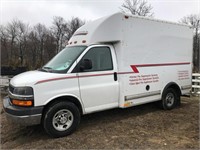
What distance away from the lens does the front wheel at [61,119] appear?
4621 mm

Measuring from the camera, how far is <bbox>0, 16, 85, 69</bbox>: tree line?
148 feet

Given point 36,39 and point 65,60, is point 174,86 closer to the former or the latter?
point 65,60

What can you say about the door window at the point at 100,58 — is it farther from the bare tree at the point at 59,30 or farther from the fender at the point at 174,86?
the bare tree at the point at 59,30

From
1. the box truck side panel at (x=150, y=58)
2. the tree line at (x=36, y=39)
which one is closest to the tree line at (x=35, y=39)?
the tree line at (x=36, y=39)

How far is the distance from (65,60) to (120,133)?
7.32 feet

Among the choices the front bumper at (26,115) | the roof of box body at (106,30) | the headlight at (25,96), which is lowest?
the front bumper at (26,115)

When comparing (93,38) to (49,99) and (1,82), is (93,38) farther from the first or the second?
(1,82)

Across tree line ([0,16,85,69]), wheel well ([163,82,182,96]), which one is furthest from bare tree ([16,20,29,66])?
wheel well ([163,82,182,96])

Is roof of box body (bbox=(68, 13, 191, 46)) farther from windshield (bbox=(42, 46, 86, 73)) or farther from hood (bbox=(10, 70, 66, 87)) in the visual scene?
hood (bbox=(10, 70, 66, 87))

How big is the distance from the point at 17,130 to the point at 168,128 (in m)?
3.81

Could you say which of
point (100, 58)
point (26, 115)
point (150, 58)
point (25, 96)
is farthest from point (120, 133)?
point (150, 58)

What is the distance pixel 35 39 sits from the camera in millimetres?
47938

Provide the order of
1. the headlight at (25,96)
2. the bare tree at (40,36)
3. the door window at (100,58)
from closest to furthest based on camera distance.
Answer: the headlight at (25,96) < the door window at (100,58) < the bare tree at (40,36)

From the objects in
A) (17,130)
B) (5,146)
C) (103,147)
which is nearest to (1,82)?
(17,130)
